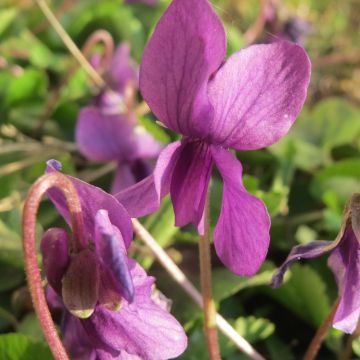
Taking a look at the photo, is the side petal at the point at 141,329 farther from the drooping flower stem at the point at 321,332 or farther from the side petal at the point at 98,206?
the drooping flower stem at the point at 321,332

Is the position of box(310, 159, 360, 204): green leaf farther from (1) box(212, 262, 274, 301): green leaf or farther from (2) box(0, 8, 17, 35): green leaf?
(2) box(0, 8, 17, 35): green leaf

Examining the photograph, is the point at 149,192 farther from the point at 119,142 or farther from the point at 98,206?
the point at 119,142

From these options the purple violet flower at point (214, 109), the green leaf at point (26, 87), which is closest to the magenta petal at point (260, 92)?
the purple violet flower at point (214, 109)

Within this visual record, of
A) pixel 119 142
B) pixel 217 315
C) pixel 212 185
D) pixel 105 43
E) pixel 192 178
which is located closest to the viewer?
pixel 192 178

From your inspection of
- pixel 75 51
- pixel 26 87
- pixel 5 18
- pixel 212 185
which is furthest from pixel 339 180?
pixel 5 18

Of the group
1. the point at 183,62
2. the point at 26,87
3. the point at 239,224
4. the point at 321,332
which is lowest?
the point at 26,87

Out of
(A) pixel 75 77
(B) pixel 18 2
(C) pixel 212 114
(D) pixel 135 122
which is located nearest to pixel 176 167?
(C) pixel 212 114

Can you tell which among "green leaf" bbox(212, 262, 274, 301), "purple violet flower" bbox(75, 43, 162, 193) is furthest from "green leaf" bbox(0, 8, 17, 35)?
"green leaf" bbox(212, 262, 274, 301)
